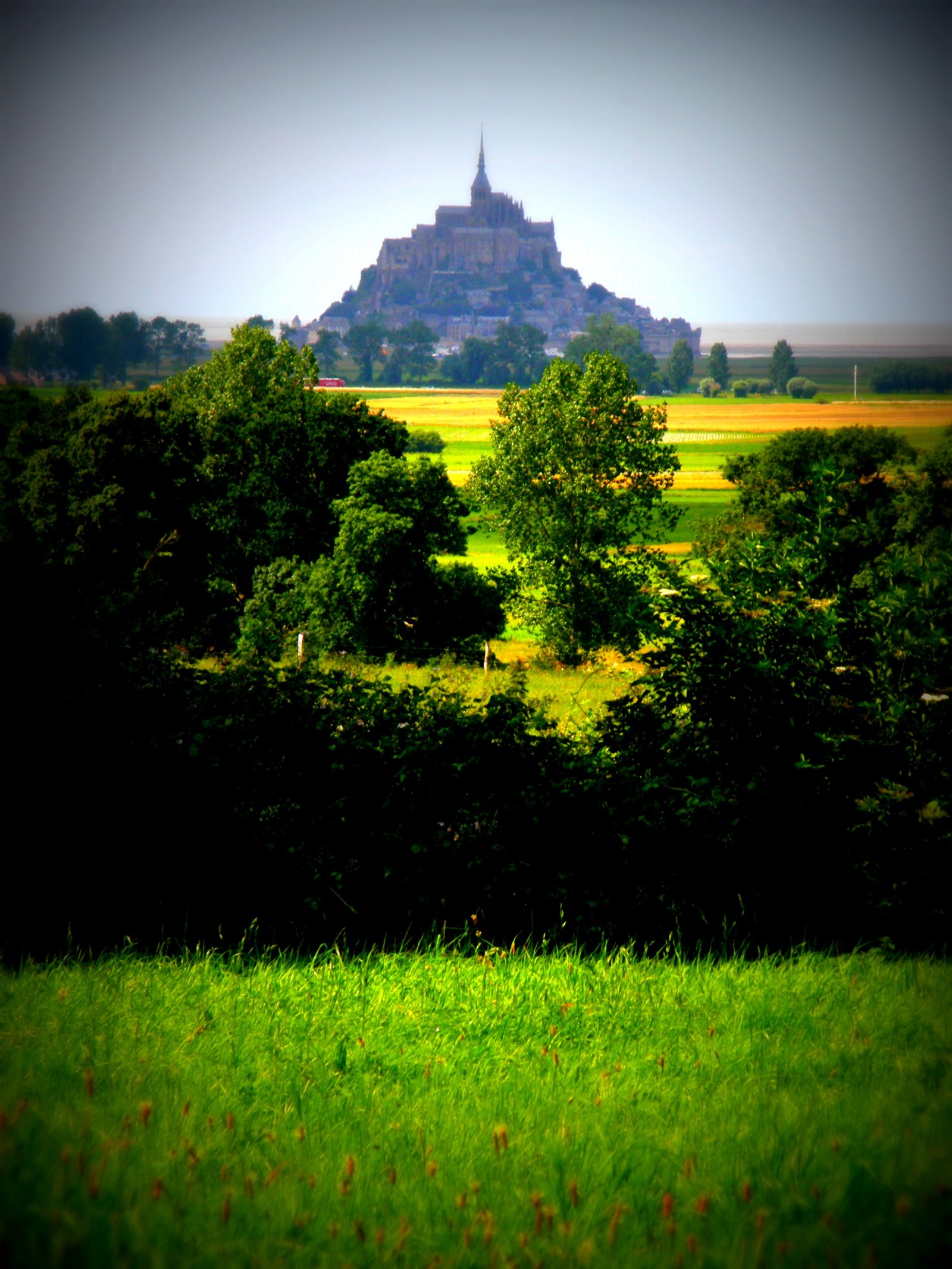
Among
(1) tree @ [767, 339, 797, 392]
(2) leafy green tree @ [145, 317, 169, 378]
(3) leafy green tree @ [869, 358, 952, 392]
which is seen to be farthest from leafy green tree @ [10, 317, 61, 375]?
(1) tree @ [767, 339, 797, 392]

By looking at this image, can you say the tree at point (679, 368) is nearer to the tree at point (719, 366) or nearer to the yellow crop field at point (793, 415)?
the tree at point (719, 366)

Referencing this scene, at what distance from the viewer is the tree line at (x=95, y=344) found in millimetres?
50031

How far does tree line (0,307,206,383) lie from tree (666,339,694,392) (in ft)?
148

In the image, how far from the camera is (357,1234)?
267 cm

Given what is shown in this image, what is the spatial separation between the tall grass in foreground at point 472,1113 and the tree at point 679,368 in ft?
291

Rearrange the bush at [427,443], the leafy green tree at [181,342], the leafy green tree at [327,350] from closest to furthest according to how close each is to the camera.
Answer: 1. the bush at [427,443]
2. the leafy green tree at [181,342]
3. the leafy green tree at [327,350]

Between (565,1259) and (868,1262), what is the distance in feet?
2.68

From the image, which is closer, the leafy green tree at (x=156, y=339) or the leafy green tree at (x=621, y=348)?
the leafy green tree at (x=156, y=339)

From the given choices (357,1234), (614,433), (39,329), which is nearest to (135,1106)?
(357,1234)

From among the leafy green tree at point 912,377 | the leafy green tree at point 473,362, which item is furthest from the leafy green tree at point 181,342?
the leafy green tree at point 912,377

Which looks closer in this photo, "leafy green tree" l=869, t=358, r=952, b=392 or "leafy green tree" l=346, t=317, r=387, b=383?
"leafy green tree" l=869, t=358, r=952, b=392

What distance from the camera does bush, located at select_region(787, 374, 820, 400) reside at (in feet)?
254

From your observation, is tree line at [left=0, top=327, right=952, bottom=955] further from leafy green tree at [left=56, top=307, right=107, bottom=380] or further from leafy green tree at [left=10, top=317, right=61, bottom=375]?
leafy green tree at [left=56, top=307, right=107, bottom=380]

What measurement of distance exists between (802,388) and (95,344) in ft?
187
